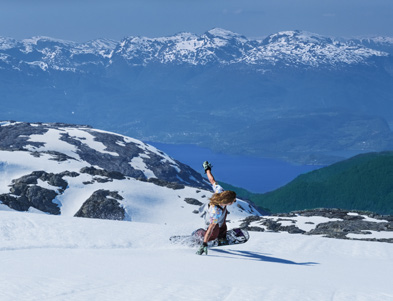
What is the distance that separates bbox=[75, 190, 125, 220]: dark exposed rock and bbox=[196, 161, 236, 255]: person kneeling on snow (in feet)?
266

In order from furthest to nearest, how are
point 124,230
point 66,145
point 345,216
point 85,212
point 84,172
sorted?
1. point 66,145
2. point 84,172
3. point 85,212
4. point 345,216
5. point 124,230

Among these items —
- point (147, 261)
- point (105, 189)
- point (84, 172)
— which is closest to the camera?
point (147, 261)


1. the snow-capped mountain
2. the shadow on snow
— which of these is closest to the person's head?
the shadow on snow

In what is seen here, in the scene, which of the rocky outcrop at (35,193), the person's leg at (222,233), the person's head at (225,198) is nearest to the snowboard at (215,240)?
the person's leg at (222,233)

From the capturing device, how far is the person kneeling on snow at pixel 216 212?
668 inches

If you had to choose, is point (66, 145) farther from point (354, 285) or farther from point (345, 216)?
point (354, 285)

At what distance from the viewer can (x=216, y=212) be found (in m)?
17.5

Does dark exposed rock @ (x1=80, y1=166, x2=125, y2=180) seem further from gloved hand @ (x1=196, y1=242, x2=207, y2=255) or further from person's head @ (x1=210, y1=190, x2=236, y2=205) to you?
person's head @ (x1=210, y1=190, x2=236, y2=205)

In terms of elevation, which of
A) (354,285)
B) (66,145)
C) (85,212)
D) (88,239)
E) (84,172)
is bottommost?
(354,285)

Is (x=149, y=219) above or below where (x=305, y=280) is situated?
above

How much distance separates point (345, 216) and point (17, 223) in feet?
185

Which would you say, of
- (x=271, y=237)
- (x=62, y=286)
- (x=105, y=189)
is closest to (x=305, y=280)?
(x=62, y=286)

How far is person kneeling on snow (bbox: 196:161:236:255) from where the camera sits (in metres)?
17.0

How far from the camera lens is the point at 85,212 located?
9844cm
